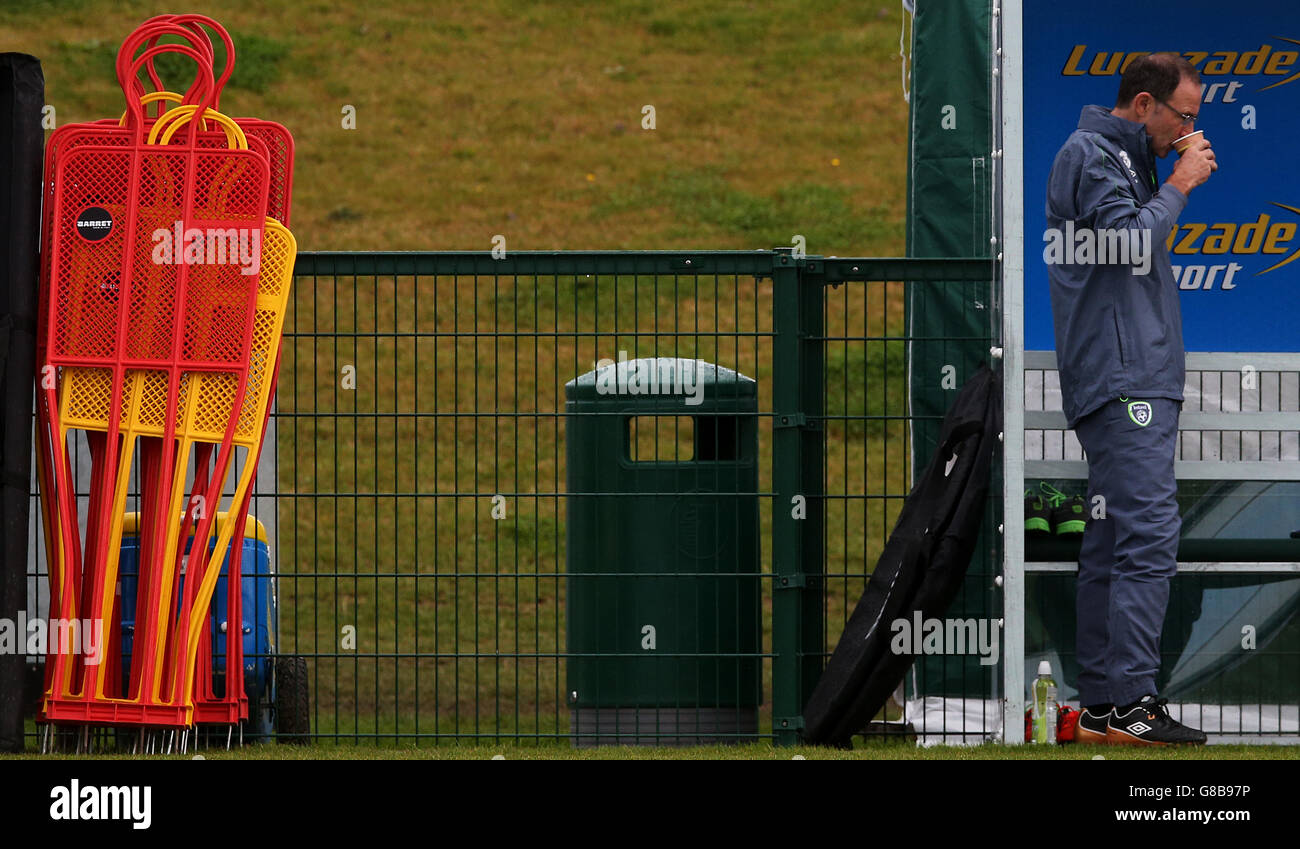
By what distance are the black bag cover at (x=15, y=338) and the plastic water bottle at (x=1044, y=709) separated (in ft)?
10.8

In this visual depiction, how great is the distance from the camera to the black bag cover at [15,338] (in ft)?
17.6

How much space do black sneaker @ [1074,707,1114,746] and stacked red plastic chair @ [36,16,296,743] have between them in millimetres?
Result: 2749

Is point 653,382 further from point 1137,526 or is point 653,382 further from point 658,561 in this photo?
point 1137,526

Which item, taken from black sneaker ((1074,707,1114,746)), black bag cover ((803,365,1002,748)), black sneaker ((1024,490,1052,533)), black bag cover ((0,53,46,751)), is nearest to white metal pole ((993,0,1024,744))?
black bag cover ((803,365,1002,748))

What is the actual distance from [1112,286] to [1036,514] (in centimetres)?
98

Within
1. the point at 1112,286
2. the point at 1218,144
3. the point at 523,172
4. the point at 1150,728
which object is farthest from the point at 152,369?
the point at 523,172

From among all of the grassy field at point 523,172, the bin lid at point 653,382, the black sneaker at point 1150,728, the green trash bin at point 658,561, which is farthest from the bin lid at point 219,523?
the grassy field at point 523,172

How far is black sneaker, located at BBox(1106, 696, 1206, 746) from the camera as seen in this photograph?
559cm

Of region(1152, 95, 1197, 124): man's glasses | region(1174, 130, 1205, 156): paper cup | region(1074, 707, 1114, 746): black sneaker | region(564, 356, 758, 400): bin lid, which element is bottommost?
region(1074, 707, 1114, 746): black sneaker

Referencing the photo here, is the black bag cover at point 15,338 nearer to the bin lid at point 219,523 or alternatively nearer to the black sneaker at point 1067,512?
the bin lid at point 219,523

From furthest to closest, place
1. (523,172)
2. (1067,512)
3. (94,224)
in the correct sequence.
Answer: (523,172), (1067,512), (94,224)

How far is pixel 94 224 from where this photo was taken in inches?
217

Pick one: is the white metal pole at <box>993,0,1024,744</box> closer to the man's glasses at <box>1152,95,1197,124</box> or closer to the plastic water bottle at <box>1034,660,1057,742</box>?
the plastic water bottle at <box>1034,660,1057,742</box>

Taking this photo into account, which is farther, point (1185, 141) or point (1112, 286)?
point (1185, 141)
